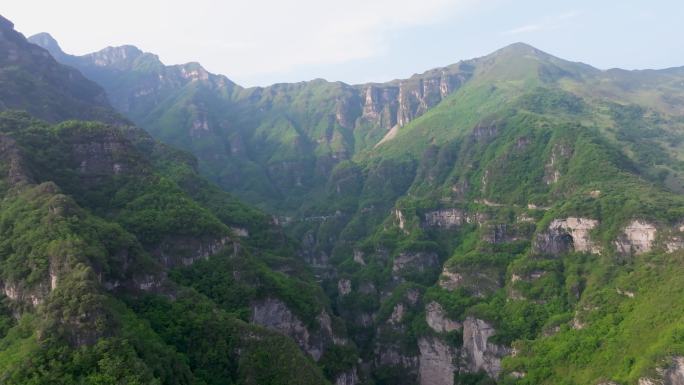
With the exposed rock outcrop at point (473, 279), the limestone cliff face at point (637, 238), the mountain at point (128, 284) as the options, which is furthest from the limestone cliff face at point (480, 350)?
the limestone cliff face at point (637, 238)

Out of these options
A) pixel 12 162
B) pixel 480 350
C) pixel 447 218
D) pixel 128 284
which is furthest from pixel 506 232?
pixel 12 162

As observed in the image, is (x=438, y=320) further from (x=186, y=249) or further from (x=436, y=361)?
(x=186, y=249)

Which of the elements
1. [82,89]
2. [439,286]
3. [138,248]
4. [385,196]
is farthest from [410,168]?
[138,248]

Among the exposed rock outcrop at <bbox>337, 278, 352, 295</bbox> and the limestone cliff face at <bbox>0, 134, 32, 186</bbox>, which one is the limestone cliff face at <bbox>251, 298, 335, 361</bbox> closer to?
the limestone cliff face at <bbox>0, 134, 32, 186</bbox>

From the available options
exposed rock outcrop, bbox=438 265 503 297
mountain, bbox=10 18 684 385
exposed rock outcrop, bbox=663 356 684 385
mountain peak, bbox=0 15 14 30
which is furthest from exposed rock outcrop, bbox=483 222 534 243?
mountain peak, bbox=0 15 14 30

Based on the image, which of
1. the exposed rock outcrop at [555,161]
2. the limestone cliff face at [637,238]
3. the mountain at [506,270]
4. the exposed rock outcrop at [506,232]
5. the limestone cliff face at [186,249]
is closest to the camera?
the mountain at [506,270]

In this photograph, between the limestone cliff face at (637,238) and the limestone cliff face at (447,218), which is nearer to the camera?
the limestone cliff face at (637,238)

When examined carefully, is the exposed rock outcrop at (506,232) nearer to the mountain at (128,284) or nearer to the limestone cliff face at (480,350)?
the limestone cliff face at (480,350)
